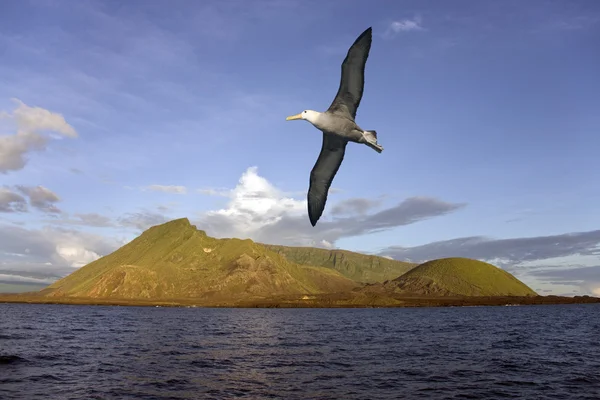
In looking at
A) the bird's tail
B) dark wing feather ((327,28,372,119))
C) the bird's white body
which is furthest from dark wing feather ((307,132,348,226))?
dark wing feather ((327,28,372,119))

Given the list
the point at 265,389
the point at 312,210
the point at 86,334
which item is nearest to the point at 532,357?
the point at 265,389

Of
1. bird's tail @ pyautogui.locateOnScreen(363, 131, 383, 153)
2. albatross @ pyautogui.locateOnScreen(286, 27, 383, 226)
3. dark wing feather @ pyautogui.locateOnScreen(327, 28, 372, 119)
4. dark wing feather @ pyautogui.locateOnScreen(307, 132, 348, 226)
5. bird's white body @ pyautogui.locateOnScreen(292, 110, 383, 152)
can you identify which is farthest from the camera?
dark wing feather @ pyautogui.locateOnScreen(307, 132, 348, 226)

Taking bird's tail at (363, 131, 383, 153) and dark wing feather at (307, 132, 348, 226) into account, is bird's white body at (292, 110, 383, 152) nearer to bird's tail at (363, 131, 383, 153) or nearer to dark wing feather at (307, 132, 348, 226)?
bird's tail at (363, 131, 383, 153)

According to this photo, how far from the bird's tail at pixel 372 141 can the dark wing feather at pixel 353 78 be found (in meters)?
0.85

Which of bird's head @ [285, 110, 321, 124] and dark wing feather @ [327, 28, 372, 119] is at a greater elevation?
dark wing feather @ [327, 28, 372, 119]

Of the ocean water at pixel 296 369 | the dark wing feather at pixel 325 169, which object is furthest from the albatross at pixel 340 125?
the ocean water at pixel 296 369

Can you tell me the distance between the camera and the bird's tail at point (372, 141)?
55.9 ft

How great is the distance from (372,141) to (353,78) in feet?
8.04

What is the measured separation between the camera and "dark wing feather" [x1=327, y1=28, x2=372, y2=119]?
1512 cm

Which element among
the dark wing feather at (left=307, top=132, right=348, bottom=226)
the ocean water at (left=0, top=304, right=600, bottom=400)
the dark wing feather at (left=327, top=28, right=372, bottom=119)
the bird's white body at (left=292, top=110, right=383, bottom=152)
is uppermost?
the dark wing feather at (left=327, top=28, right=372, bottom=119)

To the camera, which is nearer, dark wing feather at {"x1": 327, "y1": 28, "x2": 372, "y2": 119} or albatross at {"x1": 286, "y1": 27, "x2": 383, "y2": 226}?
dark wing feather at {"x1": 327, "y1": 28, "x2": 372, "y2": 119}

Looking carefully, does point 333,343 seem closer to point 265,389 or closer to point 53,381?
point 265,389

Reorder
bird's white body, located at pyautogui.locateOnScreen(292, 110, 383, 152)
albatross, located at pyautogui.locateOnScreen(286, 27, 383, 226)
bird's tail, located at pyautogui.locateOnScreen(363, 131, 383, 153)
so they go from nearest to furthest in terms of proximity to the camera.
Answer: albatross, located at pyautogui.locateOnScreen(286, 27, 383, 226) → bird's white body, located at pyautogui.locateOnScreen(292, 110, 383, 152) → bird's tail, located at pyautogui.locateOnScreen(363, 131, 383, 153)

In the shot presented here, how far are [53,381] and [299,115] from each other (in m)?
19.8
